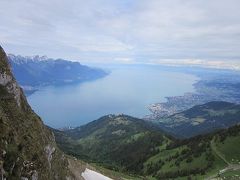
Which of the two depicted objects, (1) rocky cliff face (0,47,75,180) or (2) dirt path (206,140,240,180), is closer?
(1) rocky cliff face (0,47,75,180)

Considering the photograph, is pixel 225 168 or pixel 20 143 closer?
pixel 20 143

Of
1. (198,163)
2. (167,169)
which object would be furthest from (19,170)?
(167,169)

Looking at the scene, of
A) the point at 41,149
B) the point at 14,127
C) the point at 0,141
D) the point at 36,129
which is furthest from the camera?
the point at 36,129

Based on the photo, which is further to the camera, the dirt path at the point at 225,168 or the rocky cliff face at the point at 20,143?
→ the dirt path at the point at 225,168

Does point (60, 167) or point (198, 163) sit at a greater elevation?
point (60, 167)

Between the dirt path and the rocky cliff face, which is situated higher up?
the rocky cliff face

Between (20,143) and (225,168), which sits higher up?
(20,143)

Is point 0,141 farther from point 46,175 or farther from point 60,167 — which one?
point 60,167

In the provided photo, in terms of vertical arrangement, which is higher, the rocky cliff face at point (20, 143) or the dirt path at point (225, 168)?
the rocky cliff face at point (20, 143)
